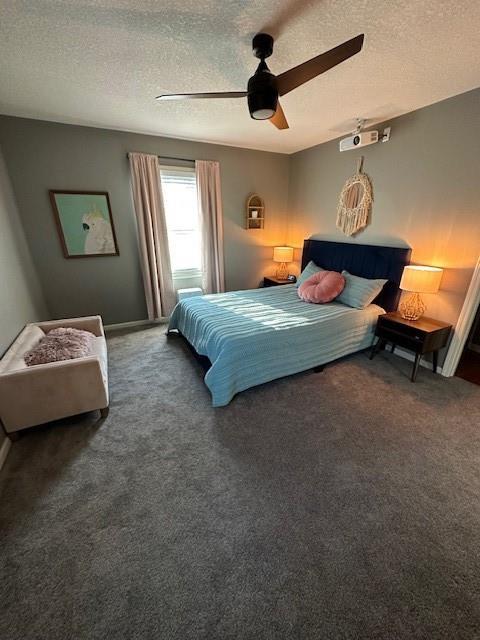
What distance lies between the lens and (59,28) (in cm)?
151

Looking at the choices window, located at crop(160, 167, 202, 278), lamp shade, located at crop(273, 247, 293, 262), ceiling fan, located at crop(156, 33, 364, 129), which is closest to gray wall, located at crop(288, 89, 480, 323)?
lamp shade, located at crop(273, 247, 293, 262)

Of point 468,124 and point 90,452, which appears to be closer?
point 90,452

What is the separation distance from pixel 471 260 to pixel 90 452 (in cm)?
358

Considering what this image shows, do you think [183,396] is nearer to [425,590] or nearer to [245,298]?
[245,298]

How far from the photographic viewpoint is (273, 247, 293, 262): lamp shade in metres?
4.39

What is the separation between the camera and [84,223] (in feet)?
10.8

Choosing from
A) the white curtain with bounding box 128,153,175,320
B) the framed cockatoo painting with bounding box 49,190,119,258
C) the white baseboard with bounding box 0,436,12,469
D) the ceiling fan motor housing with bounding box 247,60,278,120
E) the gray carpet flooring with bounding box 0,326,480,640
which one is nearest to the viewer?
the gray carpet flooring with bounding box 0,326,480,640

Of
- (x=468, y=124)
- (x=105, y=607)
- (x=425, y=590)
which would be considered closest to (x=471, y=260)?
(x=468, y=124)

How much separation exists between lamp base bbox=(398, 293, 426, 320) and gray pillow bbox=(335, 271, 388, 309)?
1.11ft

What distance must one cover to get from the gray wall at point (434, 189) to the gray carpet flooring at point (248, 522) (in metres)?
1.35

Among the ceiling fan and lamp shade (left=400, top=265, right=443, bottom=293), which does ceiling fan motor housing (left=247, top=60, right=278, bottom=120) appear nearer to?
the ceiling fan

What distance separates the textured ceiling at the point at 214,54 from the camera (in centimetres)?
139

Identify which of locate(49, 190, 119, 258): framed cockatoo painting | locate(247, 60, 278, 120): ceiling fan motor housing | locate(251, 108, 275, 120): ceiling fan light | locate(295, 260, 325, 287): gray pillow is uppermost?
locate(247, 60, 278, 120): ceiling fan motor housing

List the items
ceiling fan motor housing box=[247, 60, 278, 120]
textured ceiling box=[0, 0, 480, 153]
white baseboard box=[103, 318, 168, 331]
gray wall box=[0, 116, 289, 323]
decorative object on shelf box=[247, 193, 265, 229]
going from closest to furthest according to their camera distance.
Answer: textured ceiling box=[0, 0, 480, 153], ceiling fan motor housing box=[247, 60, 278, 120], gray wall box=[0, 116, 289, 323], white baseboard box=[103, 318, 168, 331], decorative object on shelf box=[247, 193, 265, 229]
